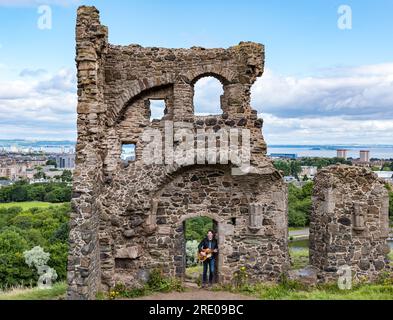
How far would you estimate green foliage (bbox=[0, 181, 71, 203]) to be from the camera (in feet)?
222

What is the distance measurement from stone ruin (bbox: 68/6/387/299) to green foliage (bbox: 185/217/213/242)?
2029cm

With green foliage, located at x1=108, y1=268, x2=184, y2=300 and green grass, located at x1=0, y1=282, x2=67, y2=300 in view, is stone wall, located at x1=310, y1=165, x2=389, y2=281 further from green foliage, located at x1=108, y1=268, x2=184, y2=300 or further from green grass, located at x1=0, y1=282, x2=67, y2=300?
green grass, located at x1=0, y1=282, x2=67, y2=300

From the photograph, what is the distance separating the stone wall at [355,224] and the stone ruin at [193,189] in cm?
3

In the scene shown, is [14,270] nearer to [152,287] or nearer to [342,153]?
[152,287]

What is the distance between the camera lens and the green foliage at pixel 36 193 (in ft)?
222

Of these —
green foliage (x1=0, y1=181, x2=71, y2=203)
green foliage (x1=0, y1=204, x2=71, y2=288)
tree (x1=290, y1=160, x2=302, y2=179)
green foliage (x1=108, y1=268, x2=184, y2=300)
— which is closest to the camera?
green foliage (x1=108, y1=268, x2=184, y2=300)

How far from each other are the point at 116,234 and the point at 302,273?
205 inches

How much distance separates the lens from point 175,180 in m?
13.3

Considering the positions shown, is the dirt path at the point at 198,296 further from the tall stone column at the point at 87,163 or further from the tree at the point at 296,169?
the tree at the point at 296,169

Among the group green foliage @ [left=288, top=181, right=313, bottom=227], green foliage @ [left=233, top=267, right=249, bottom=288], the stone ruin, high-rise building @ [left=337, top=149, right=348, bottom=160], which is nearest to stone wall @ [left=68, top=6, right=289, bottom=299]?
the stone ruin

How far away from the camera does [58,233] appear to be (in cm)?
3953

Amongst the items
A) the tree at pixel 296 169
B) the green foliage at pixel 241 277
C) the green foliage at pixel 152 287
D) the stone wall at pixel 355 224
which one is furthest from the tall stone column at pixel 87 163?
the tree at pixel 296 169

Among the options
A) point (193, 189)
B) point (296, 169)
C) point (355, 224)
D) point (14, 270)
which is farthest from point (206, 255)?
point (296, 169)

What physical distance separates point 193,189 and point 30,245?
27.3m
